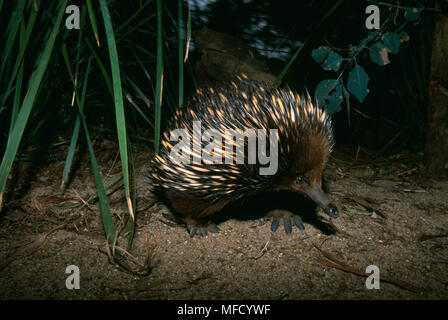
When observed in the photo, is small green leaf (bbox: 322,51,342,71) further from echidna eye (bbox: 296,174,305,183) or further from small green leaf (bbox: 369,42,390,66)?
echidna eye (bbox: 296,174,305,183)

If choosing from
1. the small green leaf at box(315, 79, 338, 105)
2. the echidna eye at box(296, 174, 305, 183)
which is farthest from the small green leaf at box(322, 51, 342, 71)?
the echidna eye at box(296, 174, 305, 183)

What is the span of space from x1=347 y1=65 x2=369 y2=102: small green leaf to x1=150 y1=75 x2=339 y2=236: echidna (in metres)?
0.21

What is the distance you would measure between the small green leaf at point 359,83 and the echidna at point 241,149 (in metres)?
0.21

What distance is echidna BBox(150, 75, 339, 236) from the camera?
1.69m

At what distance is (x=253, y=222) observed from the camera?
6.91ft

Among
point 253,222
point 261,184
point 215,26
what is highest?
point 215,26

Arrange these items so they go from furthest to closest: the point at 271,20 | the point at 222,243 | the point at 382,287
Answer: the point at 271,20 < the point at 222,243 < the point at 382,287

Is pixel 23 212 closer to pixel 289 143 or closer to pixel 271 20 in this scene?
pixel 289 143

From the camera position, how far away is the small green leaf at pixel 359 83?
1890 mm

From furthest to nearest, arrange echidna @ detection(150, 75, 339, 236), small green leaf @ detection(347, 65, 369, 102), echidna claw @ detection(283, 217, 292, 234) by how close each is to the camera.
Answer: echidna claw @ detection(283, 217, 292, 234), small green leaf @ detection(347, 65, 369, 102), echidna @ detection(150, 75, 339, 236)

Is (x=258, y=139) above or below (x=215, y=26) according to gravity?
below

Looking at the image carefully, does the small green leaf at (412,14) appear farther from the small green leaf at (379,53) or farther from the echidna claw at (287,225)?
the echidna claw at (287,225)
